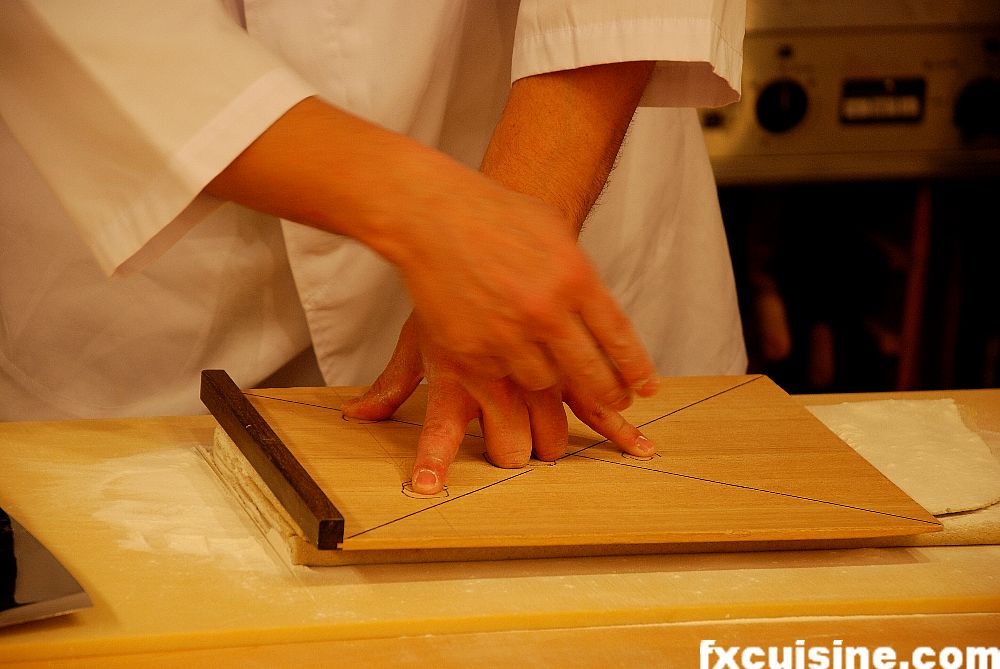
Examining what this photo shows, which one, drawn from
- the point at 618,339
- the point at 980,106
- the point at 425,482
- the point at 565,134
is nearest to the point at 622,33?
the point at 565,134

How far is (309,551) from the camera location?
2.11ft

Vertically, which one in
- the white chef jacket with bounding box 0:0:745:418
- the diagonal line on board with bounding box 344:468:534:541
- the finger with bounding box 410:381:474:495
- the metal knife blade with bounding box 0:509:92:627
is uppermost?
the white chef jacket with bounding box 0:0:745:418

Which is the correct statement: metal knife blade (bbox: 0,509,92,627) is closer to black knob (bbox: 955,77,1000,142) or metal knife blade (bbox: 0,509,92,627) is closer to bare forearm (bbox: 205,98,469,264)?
bare forearm (bbox: 205,98,469,264)

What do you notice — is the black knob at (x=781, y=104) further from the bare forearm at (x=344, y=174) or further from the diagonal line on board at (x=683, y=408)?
the bare forearm at (x=344, y=174)

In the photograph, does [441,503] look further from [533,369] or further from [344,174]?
[344,174]

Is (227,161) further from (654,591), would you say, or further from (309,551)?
(654,591)

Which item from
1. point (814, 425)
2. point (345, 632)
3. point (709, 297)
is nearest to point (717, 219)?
point (709, 297)

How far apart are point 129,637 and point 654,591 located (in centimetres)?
28

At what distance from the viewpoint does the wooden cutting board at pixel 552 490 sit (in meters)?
0.64

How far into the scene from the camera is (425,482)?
68 centimetres

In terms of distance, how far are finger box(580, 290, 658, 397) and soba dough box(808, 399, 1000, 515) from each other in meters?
0.21

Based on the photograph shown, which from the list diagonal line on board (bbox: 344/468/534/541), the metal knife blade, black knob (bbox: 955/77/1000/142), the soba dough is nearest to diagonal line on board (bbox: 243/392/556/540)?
diagonal line on board (bbox: 344/468/534/541)

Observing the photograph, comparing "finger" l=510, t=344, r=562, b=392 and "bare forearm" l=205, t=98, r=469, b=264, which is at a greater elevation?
"bare forearm" l=205, t=98, r=469, b=264

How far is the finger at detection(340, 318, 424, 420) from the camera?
0.82m
